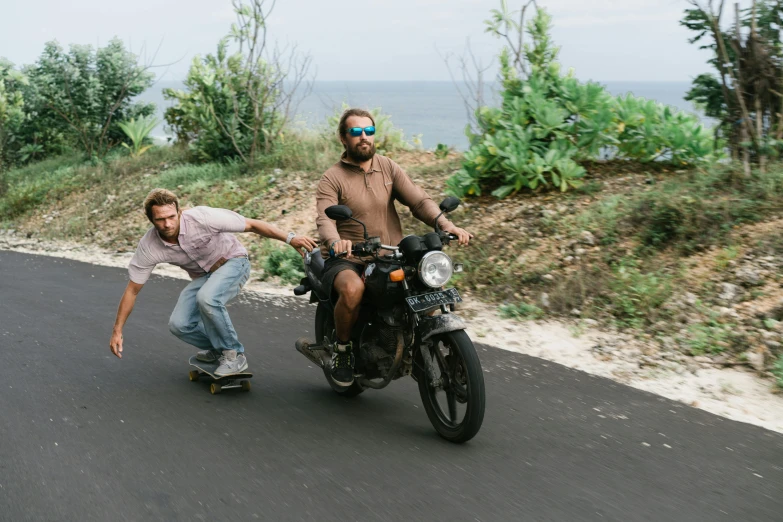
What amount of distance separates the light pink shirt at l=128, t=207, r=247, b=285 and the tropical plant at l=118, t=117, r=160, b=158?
1512 cm

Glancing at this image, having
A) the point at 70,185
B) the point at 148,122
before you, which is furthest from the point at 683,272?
the point at 148,122

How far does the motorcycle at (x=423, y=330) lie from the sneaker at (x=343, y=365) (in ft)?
0.34

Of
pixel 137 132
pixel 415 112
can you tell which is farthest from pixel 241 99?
pixel 415 112

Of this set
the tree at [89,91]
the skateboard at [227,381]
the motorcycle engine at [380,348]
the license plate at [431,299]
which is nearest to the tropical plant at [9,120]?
the tree at [89,91]

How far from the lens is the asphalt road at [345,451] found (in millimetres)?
4426

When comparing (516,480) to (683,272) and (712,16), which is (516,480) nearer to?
(683,272)

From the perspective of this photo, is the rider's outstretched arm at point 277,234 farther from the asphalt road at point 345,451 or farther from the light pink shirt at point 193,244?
the asphalt road at point 345,451

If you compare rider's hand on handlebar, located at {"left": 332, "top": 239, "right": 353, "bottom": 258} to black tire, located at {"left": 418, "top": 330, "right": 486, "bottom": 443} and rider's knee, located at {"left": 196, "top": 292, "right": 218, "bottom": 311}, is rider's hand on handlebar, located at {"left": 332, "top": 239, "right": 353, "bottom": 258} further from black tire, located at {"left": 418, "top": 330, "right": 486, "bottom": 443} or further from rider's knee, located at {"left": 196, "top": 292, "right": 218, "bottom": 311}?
rider's knee, located at {"left": 196, "top": 292, "right": 218, "bottom": 311}

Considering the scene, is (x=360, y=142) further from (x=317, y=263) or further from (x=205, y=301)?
(x=205, y=301)

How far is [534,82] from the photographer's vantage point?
11.9 meters

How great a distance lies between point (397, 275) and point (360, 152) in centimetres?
121

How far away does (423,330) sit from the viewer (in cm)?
526

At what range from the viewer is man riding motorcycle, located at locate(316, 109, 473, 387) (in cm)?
592

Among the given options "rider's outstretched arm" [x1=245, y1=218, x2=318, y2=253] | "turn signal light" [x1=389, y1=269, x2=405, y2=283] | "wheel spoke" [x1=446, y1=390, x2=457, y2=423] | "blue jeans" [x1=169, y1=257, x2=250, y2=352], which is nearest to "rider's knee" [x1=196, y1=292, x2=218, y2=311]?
"blue jeans" [x1=169, y1=257, x2=250, y2=352]
